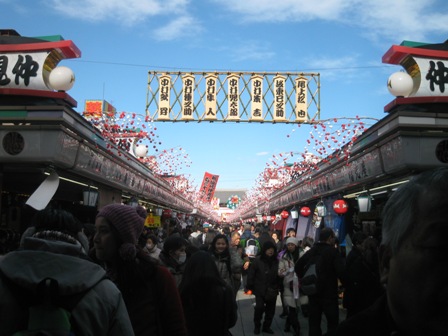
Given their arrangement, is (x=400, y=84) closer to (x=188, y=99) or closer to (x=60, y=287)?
(x=60, y=287)

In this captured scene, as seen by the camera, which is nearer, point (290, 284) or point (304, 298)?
point (304, 298)

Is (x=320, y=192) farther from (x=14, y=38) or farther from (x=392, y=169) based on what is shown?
(x=14, y=38)

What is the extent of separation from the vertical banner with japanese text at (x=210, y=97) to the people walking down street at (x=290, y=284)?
32.0 ft

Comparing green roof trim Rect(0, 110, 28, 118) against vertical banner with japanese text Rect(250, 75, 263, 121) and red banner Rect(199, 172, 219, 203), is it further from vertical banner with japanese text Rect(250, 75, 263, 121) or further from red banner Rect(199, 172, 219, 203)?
red banner Rect(199, 172, 219, 203)

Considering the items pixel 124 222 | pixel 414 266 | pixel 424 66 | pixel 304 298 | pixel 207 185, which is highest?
pixel 207 185

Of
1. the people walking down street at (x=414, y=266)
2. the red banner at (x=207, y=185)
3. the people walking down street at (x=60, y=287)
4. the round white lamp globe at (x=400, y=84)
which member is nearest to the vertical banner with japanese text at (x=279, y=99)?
the round white lamp globe at (x=400, y=84)

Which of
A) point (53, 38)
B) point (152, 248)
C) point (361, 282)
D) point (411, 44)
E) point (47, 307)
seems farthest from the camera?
point (411, 44)

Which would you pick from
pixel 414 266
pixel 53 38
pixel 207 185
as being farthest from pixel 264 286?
pixel 207 185

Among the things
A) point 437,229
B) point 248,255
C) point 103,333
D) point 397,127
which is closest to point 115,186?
point 248,255

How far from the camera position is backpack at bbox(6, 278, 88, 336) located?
1791 millimetres

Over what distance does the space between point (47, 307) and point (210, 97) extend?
1753 centimetres

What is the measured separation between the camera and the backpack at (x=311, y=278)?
23.1 feet

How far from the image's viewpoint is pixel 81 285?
1.93 metres

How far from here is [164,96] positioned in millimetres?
19141
